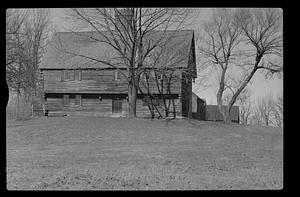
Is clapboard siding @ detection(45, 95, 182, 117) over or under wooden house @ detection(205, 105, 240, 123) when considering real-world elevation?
over

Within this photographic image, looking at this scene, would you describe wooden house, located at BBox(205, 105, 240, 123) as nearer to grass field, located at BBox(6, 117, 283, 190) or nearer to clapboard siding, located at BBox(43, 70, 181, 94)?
clapboard siding, located at BBox(43, 70, 181, 94)

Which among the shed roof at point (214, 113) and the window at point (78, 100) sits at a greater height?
the window at point (78, 100)

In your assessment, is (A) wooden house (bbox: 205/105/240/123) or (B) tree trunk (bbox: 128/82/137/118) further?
(A) wooden house (bbox: 205/105/240/123)

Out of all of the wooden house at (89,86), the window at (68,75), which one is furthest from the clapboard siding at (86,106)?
the window at (68,75)

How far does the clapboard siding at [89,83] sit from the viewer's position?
3754 centimetres

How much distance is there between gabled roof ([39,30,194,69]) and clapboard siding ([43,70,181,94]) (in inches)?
45.1

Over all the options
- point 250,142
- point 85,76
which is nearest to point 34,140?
point 250,142

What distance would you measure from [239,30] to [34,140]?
65.8 ft

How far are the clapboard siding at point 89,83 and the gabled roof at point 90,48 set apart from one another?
3.76ft

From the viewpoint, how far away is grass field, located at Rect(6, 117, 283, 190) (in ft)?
36.2

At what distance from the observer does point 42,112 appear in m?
38.8

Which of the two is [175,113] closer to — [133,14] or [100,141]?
[133,14]

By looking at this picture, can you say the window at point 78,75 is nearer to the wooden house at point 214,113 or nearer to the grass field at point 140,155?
the grass field at point 140,155

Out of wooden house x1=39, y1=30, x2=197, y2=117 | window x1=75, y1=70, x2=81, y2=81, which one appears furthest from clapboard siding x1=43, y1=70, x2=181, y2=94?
window x1=75, y1=70, x2=81, y2=81
